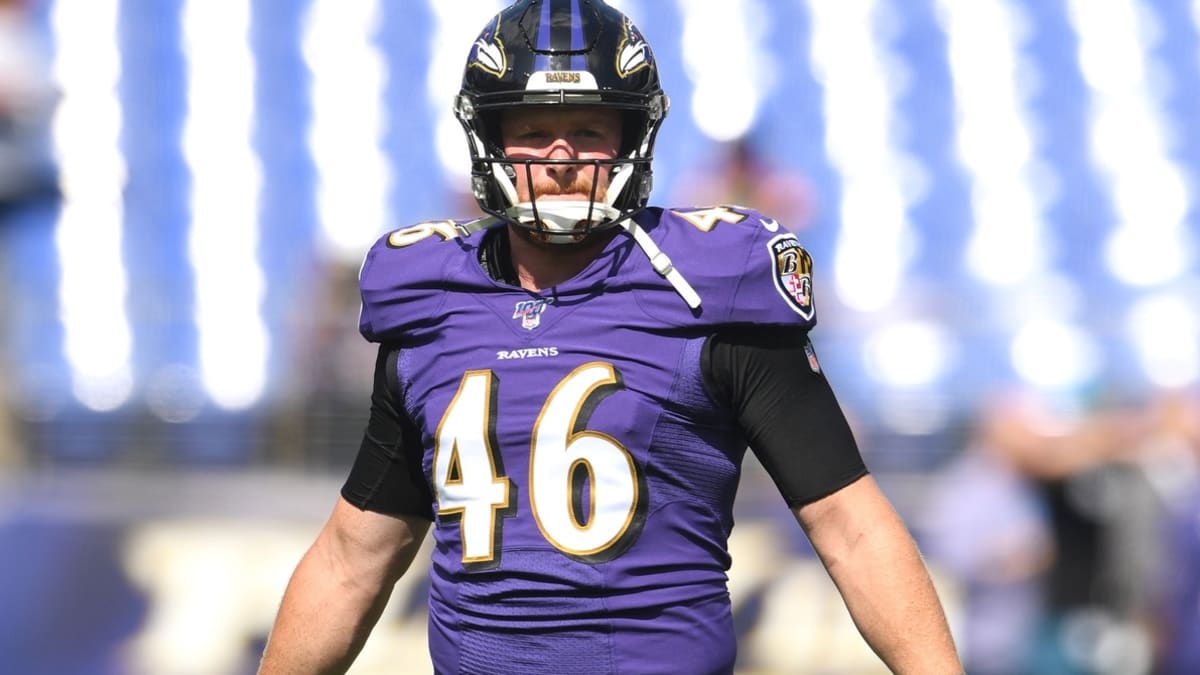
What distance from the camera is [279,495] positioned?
5.96m

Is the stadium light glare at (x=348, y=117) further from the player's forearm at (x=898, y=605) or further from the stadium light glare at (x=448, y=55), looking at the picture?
the player's forearm at (x=898, y=605)

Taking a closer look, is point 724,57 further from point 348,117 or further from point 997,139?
point 348,117

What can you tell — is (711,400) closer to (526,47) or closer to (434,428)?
(434,428)

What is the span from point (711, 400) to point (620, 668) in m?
0.36

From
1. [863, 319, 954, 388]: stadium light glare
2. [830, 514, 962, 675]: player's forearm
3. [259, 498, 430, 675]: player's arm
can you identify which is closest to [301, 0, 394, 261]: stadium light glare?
[863, 319, 954, 388]: stadium light glare

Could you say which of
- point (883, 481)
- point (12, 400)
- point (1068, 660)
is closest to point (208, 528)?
point (12, 400)

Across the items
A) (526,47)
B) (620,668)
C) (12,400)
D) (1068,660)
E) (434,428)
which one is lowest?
(1068,660)

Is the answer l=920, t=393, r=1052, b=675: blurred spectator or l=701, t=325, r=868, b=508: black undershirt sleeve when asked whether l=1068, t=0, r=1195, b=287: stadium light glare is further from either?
l=701, t=325, r=868, b=508: black undershirt sleeve

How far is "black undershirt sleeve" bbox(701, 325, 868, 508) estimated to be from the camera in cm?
205

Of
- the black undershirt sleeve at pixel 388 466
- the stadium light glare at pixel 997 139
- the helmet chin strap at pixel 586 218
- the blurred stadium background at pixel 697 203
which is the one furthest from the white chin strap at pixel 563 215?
the stadium light glare at pixel 997 139

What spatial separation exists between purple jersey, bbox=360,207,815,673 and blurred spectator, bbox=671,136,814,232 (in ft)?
14.5

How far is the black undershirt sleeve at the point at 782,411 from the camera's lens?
2055 mm

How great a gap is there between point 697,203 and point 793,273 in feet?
14.7

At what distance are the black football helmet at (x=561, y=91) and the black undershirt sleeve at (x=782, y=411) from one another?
0.77 feet
